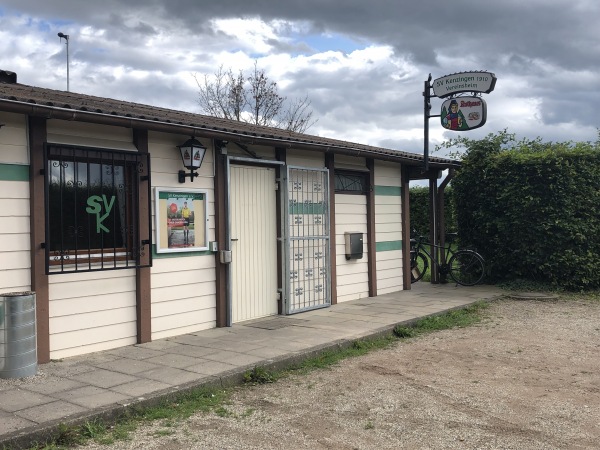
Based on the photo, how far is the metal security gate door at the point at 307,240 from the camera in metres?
8.85

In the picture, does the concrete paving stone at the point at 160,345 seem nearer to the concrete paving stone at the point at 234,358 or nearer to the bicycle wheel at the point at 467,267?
the concrete paving stone at the point at 234,358

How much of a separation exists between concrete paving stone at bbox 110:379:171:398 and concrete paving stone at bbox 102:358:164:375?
374 mm

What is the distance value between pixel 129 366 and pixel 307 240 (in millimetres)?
3958

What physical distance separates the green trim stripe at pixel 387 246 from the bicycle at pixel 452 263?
1.28m

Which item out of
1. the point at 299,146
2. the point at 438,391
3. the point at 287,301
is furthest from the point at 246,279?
the point at 438,391

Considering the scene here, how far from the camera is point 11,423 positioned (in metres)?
4.13

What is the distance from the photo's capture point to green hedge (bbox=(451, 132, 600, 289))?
1120cm

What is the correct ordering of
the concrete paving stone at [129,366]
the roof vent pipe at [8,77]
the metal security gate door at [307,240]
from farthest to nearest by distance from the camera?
1. the metal security gate door at [307,240]
2. the roof vent pipe at [8,77]
3. the concrete paving stone at [129,366]

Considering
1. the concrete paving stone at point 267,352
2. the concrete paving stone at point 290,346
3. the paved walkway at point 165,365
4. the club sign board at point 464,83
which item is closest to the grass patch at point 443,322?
the paved walkway at point 165,365

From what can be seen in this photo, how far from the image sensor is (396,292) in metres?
11.3

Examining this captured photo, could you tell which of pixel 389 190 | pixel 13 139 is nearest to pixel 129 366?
pixel 13 139

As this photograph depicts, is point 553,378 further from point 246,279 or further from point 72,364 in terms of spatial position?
point 72,364

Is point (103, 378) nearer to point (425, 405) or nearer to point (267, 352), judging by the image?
point (267, 352)

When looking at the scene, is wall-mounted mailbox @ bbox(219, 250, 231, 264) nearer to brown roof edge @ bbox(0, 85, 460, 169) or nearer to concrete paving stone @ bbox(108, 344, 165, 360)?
brown roof edge @ bbox(0, 85, 460, 169)
